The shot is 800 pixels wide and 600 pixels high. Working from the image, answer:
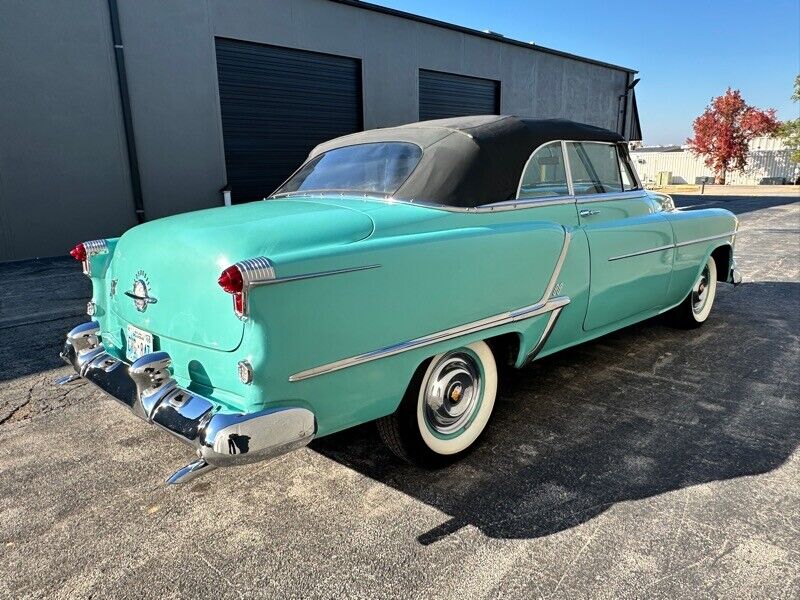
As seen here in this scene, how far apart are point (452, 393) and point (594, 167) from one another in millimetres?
2117

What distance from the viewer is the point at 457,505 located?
2467mm

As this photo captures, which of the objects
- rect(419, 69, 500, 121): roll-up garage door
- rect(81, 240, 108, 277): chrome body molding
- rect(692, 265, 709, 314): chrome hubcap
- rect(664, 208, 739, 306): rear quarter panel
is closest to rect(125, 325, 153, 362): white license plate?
rect(81, 240, 108, 277): chrome body molding

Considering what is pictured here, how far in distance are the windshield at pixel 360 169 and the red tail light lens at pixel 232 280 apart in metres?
1.25

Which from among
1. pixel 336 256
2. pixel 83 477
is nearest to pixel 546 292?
pixel 336 256

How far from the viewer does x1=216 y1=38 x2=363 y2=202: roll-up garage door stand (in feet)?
35.2

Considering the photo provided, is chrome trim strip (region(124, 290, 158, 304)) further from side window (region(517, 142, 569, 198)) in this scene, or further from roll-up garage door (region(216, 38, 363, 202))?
roll-up garage door (region(216, 38, 363, 202))

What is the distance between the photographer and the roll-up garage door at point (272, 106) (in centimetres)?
1074

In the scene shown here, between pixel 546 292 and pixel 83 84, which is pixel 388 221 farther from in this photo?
pixel 83 84

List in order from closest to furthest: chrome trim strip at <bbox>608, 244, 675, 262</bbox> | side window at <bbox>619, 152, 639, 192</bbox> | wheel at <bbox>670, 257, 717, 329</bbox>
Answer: chrome trim strip at <bbox>608, 244, 675, 262</bbox>, side window at <bbox>619, 152, 639, 192</bbox>, wheel at <bbox>670, 257, 717, 329</bbox>

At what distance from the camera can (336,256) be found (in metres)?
2.17

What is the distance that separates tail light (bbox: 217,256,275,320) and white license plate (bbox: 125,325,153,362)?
0.81 m

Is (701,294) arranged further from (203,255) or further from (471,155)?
(203,255)

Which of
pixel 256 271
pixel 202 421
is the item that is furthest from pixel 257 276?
pixel 202 421

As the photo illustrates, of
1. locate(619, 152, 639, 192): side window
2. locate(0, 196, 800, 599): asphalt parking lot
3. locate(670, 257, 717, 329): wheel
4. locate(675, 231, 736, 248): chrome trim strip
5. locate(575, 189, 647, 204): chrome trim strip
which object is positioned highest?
locate(619, 152, 639, 192): side window
